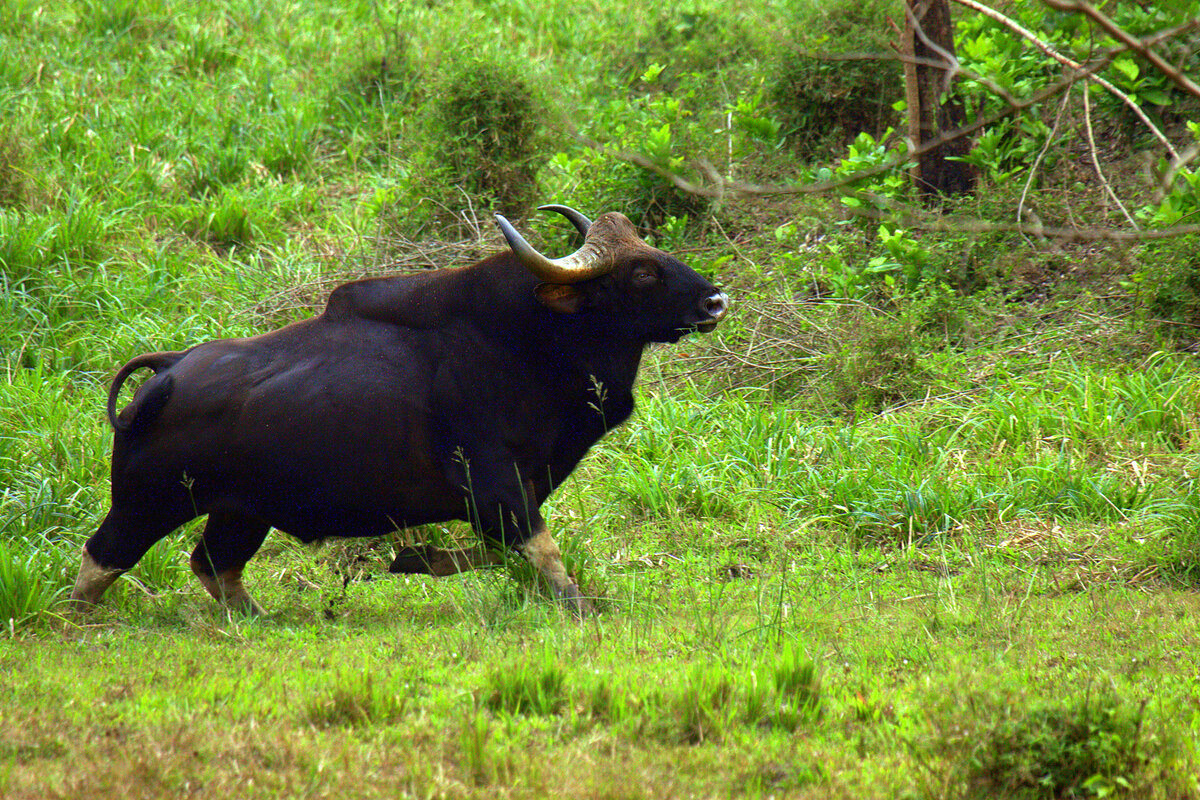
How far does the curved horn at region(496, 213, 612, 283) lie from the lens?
512 centimetres

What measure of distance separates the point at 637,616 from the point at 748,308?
434 centimetres

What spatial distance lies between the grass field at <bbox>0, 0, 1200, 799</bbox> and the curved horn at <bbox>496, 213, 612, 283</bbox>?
45.7 inches

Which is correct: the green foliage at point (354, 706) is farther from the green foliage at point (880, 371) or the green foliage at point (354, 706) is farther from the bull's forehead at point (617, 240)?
the green foliage at point (880, 371)

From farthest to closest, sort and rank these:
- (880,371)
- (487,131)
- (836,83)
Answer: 1. (836,83)
2. (487,131)
3. (880,371)

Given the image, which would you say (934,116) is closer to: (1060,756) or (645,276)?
(645,276)

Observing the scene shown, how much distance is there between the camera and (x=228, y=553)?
5539mm

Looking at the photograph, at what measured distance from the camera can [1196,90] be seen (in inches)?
88.9

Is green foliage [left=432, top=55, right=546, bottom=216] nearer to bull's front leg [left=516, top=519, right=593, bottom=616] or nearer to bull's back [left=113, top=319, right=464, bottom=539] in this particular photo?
bull's back [left=113, top=319, right=464, bottom=539]

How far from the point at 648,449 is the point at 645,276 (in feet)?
6.72

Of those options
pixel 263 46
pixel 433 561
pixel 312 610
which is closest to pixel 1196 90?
pixel 433 561

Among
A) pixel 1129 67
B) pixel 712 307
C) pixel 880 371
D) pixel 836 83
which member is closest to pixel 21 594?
pixel 712 307

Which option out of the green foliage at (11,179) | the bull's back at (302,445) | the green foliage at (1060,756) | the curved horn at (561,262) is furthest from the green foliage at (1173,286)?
the green foliage at (11,179)

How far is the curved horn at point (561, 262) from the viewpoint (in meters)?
5.12

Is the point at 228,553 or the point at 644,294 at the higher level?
the point at 644,294
